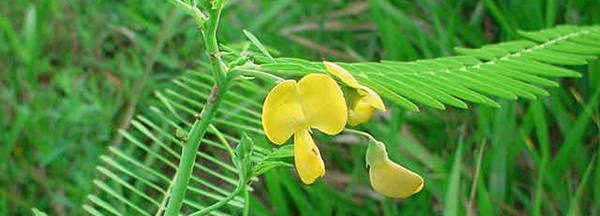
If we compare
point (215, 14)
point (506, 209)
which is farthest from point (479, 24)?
point (215, 14)

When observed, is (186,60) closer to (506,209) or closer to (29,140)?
(29,140)

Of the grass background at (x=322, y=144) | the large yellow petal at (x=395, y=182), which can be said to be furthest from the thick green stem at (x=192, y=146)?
the grass background at (x=322, y=144)

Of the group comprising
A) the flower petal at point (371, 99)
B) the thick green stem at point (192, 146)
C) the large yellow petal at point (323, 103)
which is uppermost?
the flower petal at point (371, 99)

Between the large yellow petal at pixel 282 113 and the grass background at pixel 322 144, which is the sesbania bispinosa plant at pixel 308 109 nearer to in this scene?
the large yellow petal at pixel 282 113

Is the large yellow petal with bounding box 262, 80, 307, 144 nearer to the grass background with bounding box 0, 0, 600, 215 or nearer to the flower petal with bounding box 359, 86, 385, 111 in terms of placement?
the flower petal with bounding box 359, 86, 385, 111

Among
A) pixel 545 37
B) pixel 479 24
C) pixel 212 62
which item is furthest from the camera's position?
pixel 479 24

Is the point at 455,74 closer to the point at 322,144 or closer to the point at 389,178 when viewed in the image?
the point at 389,178
